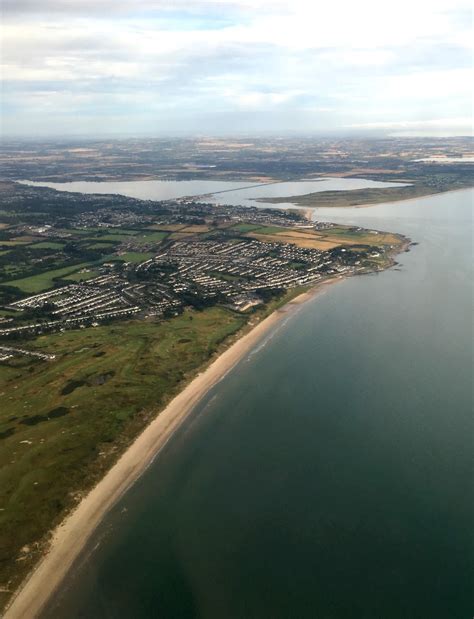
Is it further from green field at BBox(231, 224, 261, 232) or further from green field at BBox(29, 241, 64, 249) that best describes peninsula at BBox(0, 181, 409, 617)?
green field at BBox(231, 224, 261, 232)

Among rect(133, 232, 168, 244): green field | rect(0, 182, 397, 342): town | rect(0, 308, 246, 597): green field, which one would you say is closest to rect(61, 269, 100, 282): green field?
rect(0, 182, 397, 342): town

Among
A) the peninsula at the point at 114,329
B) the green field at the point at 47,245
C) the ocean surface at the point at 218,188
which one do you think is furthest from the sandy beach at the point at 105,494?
the ocean surface at the point at 218,188

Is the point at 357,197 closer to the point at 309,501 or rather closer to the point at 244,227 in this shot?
the point at 244,227

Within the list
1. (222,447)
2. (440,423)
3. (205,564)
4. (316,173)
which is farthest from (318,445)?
(316,173)

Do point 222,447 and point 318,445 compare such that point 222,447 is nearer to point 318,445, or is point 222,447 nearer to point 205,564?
point 318,445

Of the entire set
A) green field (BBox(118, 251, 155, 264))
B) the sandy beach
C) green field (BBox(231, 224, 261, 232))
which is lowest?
the sandy beach

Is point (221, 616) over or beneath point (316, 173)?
beneath

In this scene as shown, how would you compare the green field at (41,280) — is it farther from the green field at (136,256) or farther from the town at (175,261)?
the green field at (136,256)
